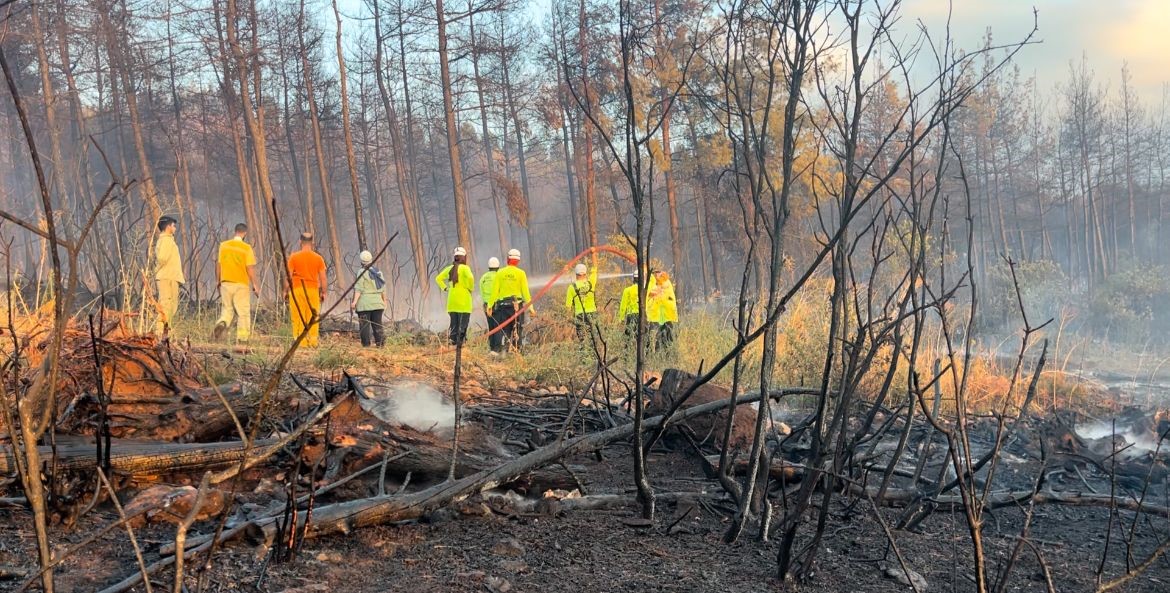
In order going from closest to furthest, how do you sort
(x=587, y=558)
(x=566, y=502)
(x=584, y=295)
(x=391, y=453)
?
(x=587, y=558), (x=566, y=502), (x=391, y=453), (x=584, y=295)

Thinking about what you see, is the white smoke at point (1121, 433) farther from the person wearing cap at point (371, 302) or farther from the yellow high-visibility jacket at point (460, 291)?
the person wearing cap at point (371, 302)

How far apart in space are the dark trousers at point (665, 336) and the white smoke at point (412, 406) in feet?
16.3

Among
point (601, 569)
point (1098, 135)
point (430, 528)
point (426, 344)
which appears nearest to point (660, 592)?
point (601, 569)

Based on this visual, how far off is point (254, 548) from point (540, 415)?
2.58 meters

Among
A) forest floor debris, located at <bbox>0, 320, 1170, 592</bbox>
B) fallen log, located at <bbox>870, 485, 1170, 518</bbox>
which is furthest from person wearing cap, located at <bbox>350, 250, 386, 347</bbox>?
fallen log, located at <bbox>870, 485, 1170, 518</bbox>

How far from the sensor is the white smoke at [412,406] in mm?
4239

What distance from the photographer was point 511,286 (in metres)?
10.7

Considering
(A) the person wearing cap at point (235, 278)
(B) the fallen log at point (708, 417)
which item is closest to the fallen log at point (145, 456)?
(B) the fallen log at point (708, 417)

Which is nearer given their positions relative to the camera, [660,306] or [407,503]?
[407,503]

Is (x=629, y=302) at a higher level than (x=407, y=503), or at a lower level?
higher

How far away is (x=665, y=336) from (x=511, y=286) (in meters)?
2.30

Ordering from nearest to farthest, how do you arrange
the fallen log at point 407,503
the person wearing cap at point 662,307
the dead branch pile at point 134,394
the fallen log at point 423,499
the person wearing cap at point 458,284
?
1. the fallen log at point 407,503
2. the fallen log at point 423,499
3. the dead branch pile at point 134,394
4. the person wearing cap at point 458,284
5. the person wearing cap at point 662,307

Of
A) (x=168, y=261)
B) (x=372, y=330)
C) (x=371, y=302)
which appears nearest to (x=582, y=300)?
(x=372, y=330)

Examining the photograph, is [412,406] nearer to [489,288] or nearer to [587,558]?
[587,558]
